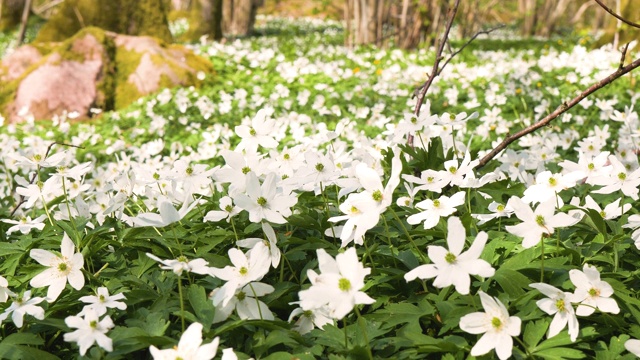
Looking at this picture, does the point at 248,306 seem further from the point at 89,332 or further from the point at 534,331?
the point at 534,331

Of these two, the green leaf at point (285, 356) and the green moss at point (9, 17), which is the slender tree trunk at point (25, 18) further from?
the green leaf at point (285, 356)

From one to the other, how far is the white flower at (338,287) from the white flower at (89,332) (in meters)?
0.47

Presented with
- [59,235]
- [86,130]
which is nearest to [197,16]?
[86,130]

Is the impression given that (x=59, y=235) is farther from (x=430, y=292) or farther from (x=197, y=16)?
(x=197, y=16)

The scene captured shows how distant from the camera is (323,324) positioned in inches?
59.4

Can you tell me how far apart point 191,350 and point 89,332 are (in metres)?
0.27

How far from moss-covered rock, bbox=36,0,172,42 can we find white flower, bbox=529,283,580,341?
31.7ft

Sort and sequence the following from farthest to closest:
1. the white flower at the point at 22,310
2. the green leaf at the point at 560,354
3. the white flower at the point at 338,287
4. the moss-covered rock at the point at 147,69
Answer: the moss-covered rock at the point at 147,69 → the white flower at the point at 22,310 → the green leaf at the point at 560,354 → the white flower at the point at 338,287

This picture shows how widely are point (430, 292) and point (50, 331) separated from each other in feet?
3.41

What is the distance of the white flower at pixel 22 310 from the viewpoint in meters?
1.43

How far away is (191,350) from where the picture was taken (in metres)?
1.25

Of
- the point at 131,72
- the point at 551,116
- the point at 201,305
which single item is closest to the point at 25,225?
the point at 201,305

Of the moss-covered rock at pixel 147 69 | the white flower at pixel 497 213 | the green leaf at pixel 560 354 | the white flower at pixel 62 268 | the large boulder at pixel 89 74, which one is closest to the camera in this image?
the green leaf at pixel 560 354

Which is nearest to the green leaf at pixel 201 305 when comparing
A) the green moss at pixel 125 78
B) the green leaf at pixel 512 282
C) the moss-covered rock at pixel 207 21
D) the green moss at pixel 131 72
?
the green leaf at pixel 512 282
